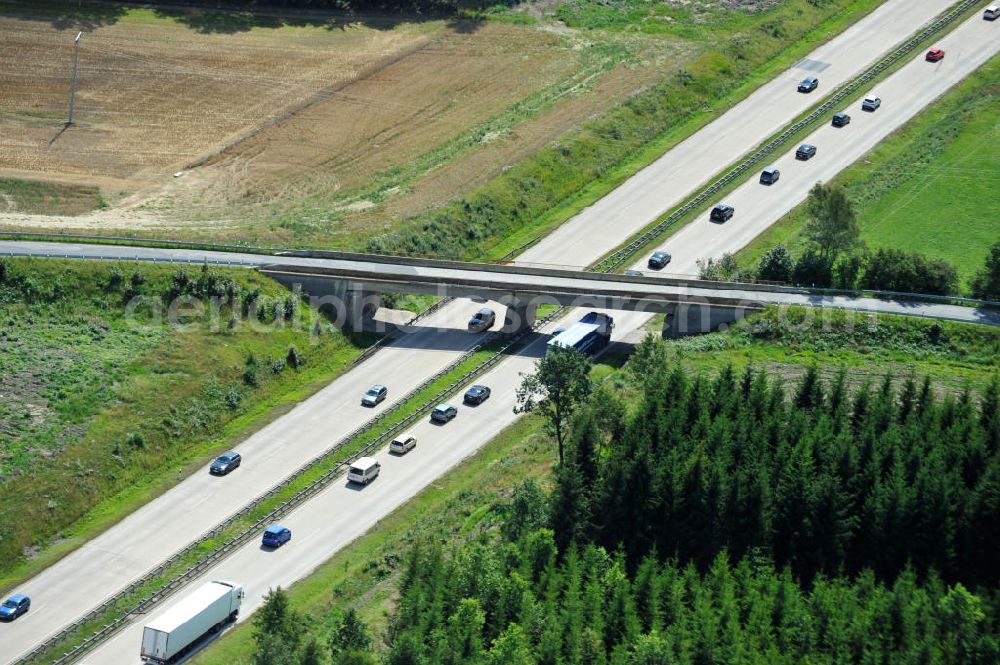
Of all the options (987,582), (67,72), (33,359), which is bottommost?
(987,582)

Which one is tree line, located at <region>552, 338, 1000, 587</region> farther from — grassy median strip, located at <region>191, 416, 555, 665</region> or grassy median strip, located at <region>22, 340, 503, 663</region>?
grassy median strip, located at <region>22, 340, 503, 663</region>

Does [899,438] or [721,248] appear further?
[721,248]

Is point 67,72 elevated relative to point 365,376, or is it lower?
elevated

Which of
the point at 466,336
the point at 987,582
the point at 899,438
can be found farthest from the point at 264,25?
the point at 987,582

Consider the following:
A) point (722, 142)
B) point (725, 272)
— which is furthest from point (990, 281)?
point (722, 142)

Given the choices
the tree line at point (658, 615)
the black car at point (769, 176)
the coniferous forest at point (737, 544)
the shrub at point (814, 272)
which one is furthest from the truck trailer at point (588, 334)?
the black car at point (769, 176)

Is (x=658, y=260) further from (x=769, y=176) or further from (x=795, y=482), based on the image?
(x=795, y=482)

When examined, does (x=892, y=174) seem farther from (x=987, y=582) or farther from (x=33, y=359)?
(x=33, y=359)

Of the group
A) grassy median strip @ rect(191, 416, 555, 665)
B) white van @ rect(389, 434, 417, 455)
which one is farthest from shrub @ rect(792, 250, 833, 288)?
white van @ rect(389, 434, 417, 455)
